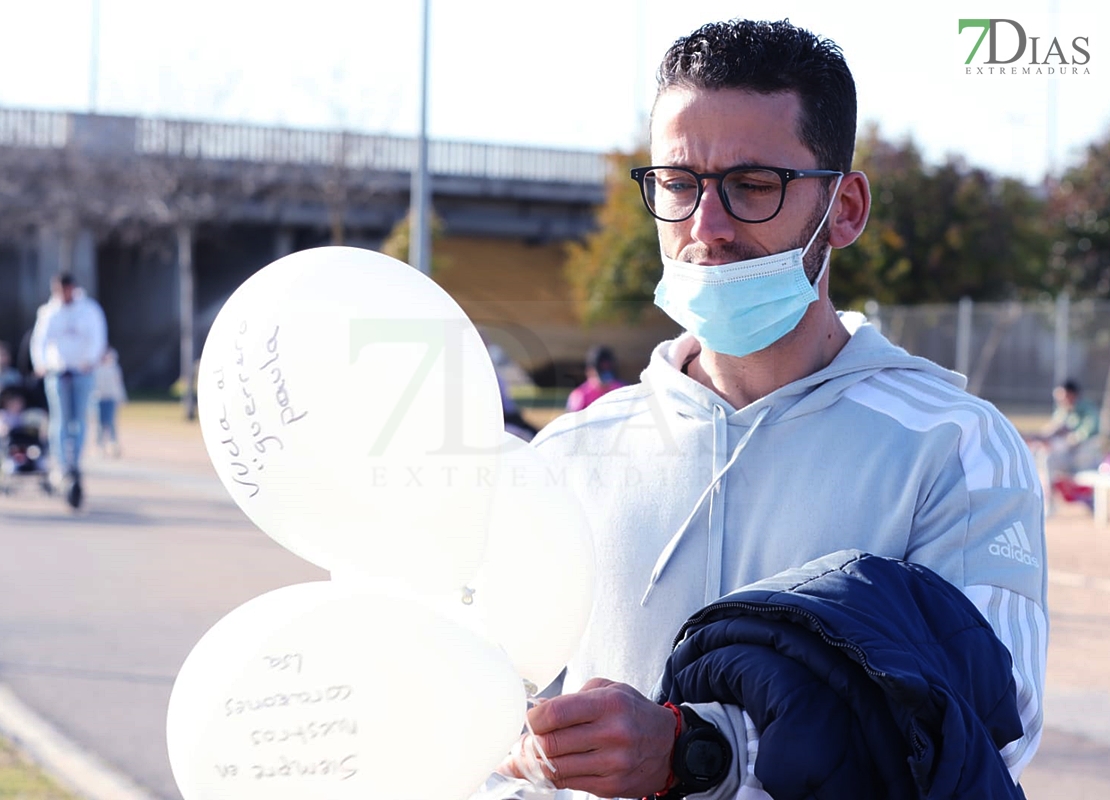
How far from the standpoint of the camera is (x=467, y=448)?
7.24ft

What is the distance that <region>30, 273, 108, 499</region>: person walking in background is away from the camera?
40.9ft

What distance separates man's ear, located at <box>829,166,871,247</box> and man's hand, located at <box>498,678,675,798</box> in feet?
3.28

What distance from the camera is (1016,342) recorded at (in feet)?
74.6

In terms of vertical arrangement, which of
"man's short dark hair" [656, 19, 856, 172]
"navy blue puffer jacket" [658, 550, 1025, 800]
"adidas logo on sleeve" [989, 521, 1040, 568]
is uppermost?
"man's short dark hair" [656, 19, 856, 172]

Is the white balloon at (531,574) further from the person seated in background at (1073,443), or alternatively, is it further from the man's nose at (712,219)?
the person seated in background at (1073,443)

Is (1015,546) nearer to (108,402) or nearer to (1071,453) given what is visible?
(1071,453)

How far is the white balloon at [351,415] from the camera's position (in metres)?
2.13

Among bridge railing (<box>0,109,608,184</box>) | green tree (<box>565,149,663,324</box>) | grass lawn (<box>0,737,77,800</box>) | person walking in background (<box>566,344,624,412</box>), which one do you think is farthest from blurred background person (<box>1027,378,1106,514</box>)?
bridge railing (<box>0,109,608,184</box>)

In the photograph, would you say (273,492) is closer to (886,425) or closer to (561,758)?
(561,758)

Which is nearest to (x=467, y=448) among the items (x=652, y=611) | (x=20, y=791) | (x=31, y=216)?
(x=652, y=611)

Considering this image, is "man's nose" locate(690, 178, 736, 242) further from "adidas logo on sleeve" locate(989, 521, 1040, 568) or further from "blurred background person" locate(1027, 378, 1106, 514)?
"blurred background person" locate(1027, 378, 1106, 514)

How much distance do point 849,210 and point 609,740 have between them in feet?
3.68

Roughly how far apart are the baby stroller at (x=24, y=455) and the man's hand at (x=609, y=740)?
12.6 metres

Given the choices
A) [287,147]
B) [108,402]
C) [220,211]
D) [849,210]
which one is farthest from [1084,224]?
[849,210]
